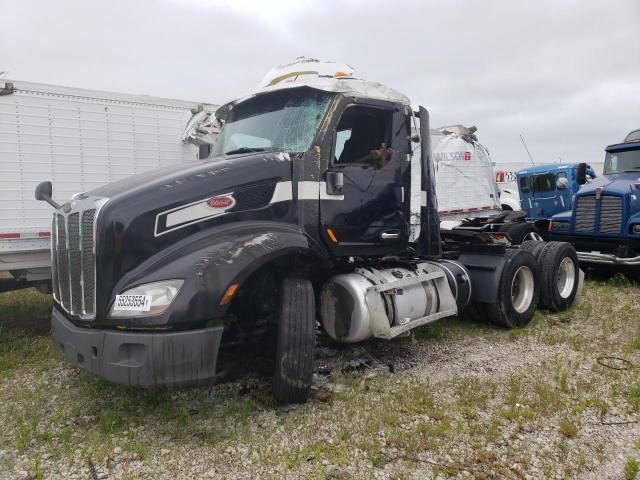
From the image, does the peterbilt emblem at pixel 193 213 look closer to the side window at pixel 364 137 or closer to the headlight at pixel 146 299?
the headlight at pixel 146 299

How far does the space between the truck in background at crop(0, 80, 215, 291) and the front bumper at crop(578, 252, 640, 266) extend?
723 centimetres

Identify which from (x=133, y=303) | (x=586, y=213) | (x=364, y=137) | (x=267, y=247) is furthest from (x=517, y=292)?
(x=133, y=303)

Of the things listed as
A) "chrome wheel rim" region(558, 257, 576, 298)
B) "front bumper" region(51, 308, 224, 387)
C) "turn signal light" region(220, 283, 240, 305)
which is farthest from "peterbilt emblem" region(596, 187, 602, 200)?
"front bumper" region(51, 308, 224, 387)

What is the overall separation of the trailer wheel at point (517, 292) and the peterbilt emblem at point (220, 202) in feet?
12.5

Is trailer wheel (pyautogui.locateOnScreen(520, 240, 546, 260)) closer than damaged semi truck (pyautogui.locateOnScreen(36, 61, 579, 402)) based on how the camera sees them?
No

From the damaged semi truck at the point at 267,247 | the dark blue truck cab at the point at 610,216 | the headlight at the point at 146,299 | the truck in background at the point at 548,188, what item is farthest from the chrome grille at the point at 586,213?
the headlight at the point at 146,299

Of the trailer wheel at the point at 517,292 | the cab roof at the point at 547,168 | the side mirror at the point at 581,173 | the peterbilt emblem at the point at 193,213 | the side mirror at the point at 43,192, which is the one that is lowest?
the trailer wheel at the point at 517,292

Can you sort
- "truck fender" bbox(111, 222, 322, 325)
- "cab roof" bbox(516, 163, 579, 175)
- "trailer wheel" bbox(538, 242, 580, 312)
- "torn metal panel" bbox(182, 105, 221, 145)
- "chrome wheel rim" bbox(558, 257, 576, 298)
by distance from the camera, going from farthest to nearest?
"cab roof" bbox(516, 163, 579, 175)
"chrome wheel rim" bbox(558, 257, 576, 298)
"trailer wheel" bbox(538, 242, 580, 312)
"torn metal panel" bbox(182, 105, 221, 145)
"truck fender" bbox(111, 222, 322, 325)

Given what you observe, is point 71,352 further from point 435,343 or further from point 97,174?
point 435,343

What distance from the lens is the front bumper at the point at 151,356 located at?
3377mm

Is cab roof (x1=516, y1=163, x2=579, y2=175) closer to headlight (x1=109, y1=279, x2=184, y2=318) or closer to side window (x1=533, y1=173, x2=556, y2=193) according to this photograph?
side window (x1=533, y1=173, x2=556, y2=193)

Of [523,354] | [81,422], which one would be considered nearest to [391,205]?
[523,354]

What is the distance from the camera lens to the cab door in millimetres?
4520

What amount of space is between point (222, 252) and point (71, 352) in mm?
1332
